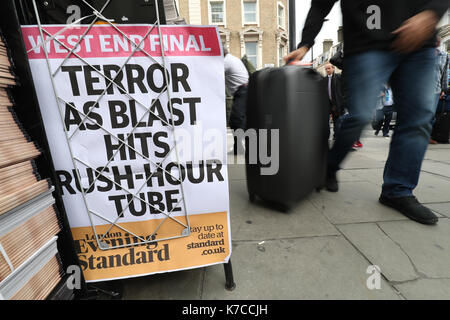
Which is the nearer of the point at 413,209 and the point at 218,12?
the point at 413,209

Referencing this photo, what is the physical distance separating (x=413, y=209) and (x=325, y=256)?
0.85 meters

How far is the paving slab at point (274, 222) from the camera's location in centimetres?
139

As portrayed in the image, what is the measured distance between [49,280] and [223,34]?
16.6 meters

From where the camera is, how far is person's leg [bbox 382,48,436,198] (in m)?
1.42

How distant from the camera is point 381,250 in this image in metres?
1.20

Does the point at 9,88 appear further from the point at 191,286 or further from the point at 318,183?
the point at 318,183

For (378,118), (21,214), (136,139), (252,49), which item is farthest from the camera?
(252,49)

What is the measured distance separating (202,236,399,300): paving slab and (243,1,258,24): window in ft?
57.8

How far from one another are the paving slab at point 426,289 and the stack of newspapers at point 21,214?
1.38 metres

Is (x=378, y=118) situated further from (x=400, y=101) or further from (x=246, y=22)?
(x=246, y=22)

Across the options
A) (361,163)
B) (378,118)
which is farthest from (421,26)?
(378,118)

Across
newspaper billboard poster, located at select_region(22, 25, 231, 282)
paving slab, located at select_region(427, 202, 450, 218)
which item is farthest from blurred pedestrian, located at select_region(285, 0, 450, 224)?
newspaper billboard poster, located at select_region(22, 25, 231, 282)

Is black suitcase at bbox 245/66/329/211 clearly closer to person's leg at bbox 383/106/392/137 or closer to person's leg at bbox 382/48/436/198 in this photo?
person's leg at bbox 382/48/436/198
